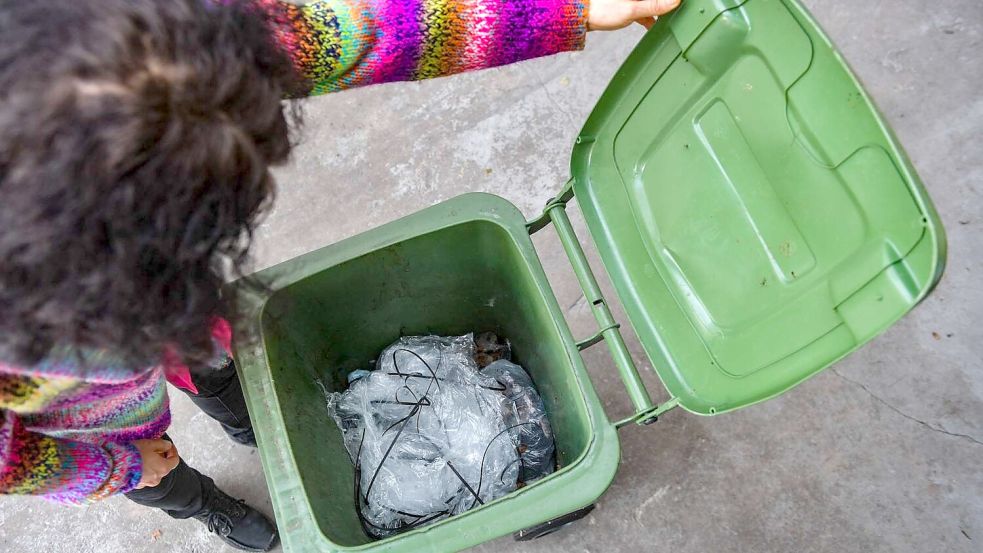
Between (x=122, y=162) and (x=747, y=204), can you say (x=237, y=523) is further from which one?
(x=747, y=204)

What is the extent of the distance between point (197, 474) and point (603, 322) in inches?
36.6

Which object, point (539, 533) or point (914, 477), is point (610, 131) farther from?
point (914, 477)

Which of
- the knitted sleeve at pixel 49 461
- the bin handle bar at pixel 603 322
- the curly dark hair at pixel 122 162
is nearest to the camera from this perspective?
the curly dark hair at pixel 122 162

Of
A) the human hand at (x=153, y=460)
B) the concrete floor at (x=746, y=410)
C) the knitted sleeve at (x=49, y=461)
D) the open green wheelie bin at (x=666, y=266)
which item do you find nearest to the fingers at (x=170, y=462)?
the human hand at (x=153, y=460)

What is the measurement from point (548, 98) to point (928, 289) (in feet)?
4.36

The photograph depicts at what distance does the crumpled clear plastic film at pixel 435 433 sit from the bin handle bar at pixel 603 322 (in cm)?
25

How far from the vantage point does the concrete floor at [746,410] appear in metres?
1.34

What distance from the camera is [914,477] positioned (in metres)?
A: 1.33

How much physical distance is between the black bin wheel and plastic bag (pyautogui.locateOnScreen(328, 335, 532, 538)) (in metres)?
0.12

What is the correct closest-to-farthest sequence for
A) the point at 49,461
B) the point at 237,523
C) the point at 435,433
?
the point at 49,461 < the point at 435,433 < the point at 237,523

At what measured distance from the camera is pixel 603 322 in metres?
0.99

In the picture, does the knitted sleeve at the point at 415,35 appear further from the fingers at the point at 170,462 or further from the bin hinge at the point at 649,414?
the fingers at the point at 170,462

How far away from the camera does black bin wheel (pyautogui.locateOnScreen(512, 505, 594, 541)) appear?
1185 mm

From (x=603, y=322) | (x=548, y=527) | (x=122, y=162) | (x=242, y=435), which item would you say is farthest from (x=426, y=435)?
(x=122, y=162)
